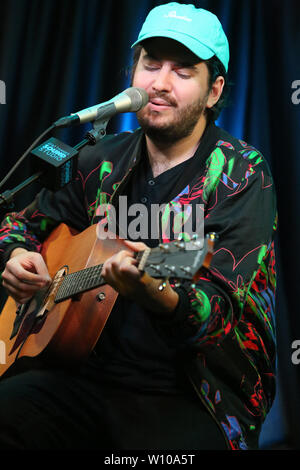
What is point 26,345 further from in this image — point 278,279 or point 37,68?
point 37,68

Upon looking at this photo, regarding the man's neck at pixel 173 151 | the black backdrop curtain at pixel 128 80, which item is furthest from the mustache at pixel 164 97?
the black backdrop curtain at pixel 128 80

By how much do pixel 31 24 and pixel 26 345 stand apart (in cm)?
175

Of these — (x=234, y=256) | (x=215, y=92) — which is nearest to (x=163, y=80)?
(x=215, y=92)

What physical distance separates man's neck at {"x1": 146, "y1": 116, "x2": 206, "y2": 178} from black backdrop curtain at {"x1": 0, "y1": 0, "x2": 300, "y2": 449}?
2.48 feet

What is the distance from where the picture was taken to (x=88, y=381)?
1610 mm

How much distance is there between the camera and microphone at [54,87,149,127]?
1.42m

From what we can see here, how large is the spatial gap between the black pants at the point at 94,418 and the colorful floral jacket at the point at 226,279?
8 cm

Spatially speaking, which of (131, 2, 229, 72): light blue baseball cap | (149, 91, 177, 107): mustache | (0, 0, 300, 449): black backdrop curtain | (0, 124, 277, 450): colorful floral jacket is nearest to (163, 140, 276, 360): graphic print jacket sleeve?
(0, 124, 277, 450): colorful floral jacket

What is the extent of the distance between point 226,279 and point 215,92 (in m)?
0.84

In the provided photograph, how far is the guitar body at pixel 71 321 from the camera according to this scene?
5.13ft

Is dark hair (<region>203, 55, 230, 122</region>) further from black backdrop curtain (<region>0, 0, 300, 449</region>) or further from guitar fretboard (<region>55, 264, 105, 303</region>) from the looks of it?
guitar fretboard (<region>55, 264, 105, 303</region>)

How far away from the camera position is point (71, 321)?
61.6 inches

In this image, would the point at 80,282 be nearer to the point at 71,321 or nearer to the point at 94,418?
the point at 71,321

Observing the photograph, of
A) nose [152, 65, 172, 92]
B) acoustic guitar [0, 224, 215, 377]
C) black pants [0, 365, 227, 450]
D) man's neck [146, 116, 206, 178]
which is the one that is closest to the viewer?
acoustic guitar [0, 224, 215, 377]
